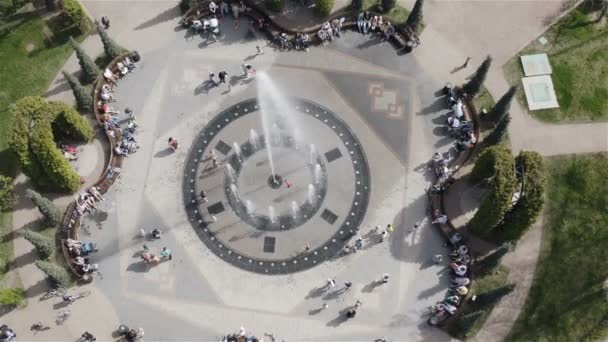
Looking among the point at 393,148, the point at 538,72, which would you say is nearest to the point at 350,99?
the point at 393,148

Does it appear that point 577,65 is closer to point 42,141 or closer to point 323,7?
point 323,7

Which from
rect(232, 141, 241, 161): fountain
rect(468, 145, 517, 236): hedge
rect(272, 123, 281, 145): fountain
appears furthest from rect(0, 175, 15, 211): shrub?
rect(468, 145, 517, 236): hedge

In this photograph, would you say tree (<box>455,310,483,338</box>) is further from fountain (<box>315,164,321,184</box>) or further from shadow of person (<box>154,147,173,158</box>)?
shadow of person (<box>154,147,173,158</box>)

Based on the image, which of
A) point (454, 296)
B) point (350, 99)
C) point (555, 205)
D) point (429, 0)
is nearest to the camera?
point (454, 296)

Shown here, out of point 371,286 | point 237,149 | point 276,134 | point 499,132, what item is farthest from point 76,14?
point 499,132

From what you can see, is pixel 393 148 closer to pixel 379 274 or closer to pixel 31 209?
pixel 379 274

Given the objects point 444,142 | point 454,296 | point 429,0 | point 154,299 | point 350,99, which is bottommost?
point 454,296

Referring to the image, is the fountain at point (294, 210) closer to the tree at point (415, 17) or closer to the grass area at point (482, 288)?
the grass area at point (482, 288)

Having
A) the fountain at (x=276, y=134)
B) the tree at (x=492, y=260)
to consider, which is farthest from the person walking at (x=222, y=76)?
the tree at (x=492, y=260)
